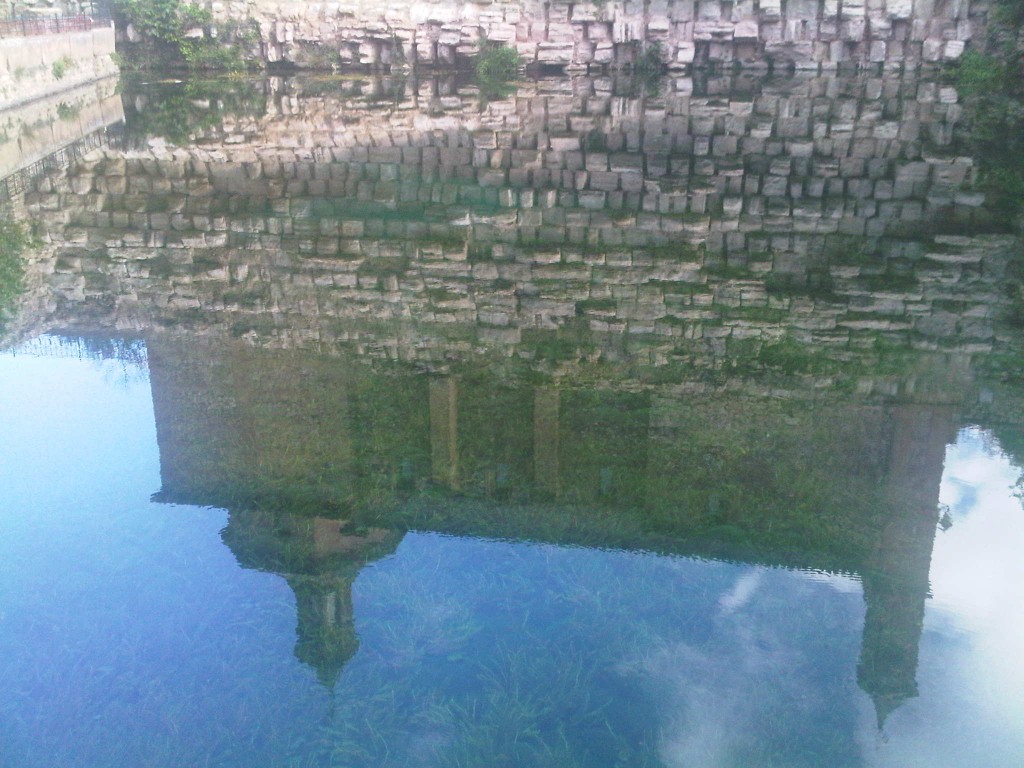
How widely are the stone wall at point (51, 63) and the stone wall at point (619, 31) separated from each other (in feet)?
9.49

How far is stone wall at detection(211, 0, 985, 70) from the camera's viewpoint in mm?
20125

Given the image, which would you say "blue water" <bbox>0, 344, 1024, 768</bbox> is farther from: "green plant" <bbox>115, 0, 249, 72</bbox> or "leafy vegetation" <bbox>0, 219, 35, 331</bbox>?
"green plant" <bbox>115, 0, 249, 72</bbox>

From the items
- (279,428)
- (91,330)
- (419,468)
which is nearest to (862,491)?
(419,468)

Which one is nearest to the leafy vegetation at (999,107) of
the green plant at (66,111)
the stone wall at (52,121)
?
the stone wall at (52,121)

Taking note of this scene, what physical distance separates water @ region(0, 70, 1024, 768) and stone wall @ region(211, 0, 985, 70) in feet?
32.9

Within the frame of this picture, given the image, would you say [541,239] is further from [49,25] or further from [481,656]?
[49,25]

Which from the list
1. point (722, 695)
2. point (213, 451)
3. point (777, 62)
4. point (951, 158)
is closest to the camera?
point (722, 695)

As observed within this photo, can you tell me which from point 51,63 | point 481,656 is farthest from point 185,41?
point 481,656

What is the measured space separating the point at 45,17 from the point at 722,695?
19683 millimetres

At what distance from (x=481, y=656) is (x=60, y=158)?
11.1m

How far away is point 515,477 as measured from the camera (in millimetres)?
6145

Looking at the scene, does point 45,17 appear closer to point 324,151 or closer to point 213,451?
point 324,151

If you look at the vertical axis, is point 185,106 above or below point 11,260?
above

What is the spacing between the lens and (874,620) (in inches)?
188
